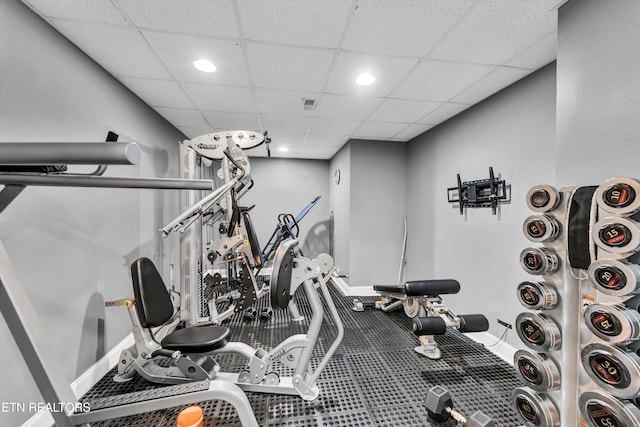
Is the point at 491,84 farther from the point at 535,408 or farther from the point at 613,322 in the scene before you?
the point at 535,408

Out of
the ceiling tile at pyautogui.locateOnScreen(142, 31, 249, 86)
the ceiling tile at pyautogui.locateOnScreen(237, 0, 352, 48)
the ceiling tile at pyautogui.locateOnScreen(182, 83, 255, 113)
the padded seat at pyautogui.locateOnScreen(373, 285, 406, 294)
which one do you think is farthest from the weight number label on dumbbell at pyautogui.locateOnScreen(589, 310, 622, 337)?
the ceiling tile at pyautogui.locateOnScreen(182, 83, 255, 113)

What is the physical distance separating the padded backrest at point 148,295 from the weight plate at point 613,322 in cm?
240

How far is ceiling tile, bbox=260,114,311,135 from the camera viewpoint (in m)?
3.16

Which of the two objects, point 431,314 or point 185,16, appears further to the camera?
point 431,314

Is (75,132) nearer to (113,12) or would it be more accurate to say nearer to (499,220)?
(113,12)

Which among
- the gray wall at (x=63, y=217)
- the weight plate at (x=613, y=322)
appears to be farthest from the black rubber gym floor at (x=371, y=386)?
the weight plate at (x=613, y=322)

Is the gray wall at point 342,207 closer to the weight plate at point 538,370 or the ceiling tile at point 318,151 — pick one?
the ceiling tile at point 318,151

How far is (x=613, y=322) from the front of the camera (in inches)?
37.8

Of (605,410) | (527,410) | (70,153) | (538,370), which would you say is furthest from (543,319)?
(70,153)

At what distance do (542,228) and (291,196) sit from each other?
15.4 feet

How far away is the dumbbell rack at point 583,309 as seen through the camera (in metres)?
0.95

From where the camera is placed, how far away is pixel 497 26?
1.61 m

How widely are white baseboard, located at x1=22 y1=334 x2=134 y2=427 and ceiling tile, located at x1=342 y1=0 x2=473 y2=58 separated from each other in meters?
2.74

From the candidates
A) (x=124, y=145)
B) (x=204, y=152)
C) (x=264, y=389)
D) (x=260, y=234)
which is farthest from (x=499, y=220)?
(x=260, y=234)
